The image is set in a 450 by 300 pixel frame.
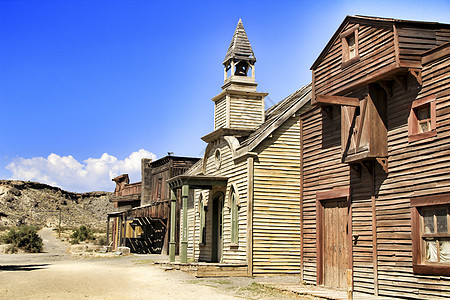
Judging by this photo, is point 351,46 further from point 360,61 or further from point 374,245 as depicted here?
point 374,245

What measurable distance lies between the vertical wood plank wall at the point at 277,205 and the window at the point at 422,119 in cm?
894

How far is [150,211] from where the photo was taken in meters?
35.5

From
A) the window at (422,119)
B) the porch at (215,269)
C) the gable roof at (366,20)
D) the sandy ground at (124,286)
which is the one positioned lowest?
the sandy ground at (124,286)

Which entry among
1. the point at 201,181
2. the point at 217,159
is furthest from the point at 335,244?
the point at 217,159

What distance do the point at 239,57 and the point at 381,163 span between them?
540 inches

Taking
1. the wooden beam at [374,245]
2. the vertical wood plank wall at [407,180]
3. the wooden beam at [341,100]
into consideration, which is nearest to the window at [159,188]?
the wooden beam at [341,100]

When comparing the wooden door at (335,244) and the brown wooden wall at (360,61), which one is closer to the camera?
the brown wooden wall at (360,61)

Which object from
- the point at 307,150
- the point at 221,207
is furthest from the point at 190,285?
the point at 221,207

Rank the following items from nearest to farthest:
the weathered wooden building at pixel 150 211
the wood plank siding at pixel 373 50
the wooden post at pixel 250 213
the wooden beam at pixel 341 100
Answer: the wood plank siding at pixel 373 50 < the wooden beam at pixel 341 100 < the wooden post at pixel 250 213 < the weathered wooden building at pixel 150 211

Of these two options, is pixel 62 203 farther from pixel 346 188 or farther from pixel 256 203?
pixel 346 188

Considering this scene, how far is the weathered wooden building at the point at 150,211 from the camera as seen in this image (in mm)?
34781

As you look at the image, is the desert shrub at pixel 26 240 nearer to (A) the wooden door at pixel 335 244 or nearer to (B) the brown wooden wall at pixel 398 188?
(A) the wooden door at pixel 335 244

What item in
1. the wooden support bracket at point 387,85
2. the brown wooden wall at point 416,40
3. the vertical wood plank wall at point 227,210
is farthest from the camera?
the vertical wood plank wall at point 227,210

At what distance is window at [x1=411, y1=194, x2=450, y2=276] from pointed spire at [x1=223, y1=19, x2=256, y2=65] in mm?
14955
